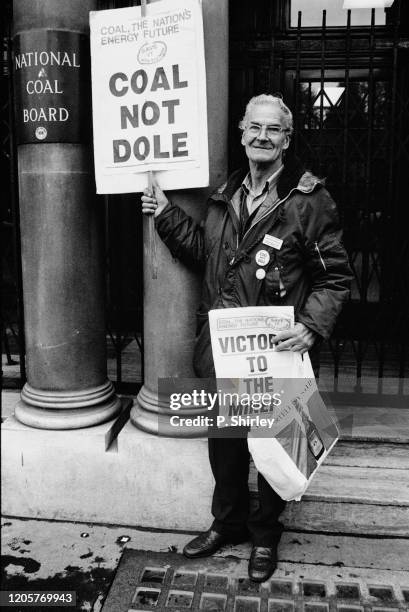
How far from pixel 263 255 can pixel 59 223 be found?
1.40 m

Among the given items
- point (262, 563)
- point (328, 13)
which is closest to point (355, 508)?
point (262, 563)

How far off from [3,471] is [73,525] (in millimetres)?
570

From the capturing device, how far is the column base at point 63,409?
153 inches

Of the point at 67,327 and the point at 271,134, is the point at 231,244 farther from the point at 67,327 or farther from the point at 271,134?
the point at 67,327

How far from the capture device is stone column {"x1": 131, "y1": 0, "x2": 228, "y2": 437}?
11.7 ft

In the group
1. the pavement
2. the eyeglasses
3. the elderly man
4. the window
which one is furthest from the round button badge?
the window

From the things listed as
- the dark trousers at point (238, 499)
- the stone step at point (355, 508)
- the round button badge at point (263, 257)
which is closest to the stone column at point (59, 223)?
the dark trousers at point (238, 499)

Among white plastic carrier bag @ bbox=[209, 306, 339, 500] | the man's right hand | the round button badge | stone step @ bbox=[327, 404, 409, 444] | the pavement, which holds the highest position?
the man's right hand

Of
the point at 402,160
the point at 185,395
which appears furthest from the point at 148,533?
the point at 402,160

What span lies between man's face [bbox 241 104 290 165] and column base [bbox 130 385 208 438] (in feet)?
5.25

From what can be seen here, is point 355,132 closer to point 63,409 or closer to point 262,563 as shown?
point 63,409

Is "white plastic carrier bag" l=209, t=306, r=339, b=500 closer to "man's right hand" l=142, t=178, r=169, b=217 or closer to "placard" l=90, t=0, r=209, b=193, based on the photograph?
"man's right hand" l=142, t=178, r=169, b=217

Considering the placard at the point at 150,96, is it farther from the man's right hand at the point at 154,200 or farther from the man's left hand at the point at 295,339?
the man's left hand at the point at 295,339

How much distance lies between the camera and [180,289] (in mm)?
3723
